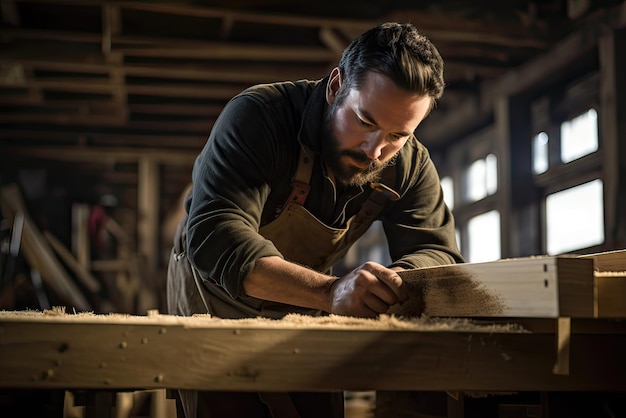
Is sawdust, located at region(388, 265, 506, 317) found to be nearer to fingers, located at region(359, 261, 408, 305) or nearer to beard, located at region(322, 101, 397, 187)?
fingers, located at region(359, 261, 408, 305)

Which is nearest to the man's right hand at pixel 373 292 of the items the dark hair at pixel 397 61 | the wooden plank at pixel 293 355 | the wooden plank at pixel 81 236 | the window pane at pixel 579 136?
the wooden plank at pixel 293 355

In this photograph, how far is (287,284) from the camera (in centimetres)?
240

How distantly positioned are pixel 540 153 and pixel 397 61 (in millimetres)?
4630

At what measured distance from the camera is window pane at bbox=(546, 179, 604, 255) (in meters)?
6.14

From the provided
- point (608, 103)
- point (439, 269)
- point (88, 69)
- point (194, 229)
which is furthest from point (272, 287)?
point (88, 69)

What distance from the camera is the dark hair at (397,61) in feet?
8.68

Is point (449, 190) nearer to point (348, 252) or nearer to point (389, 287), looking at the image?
point (348, 252)

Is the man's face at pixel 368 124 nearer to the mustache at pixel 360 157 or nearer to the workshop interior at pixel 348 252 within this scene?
the mustache at pixel 360 157

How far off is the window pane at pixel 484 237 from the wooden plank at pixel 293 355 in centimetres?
600

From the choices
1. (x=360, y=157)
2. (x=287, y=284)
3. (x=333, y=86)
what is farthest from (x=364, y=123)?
(x=287, y=284)

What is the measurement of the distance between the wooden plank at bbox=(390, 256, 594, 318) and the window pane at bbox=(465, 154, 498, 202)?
5789 millimetres

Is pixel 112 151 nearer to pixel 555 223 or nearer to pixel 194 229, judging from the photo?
pixel 555 223

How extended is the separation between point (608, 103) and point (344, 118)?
3.22 m

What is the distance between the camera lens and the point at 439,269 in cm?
212
